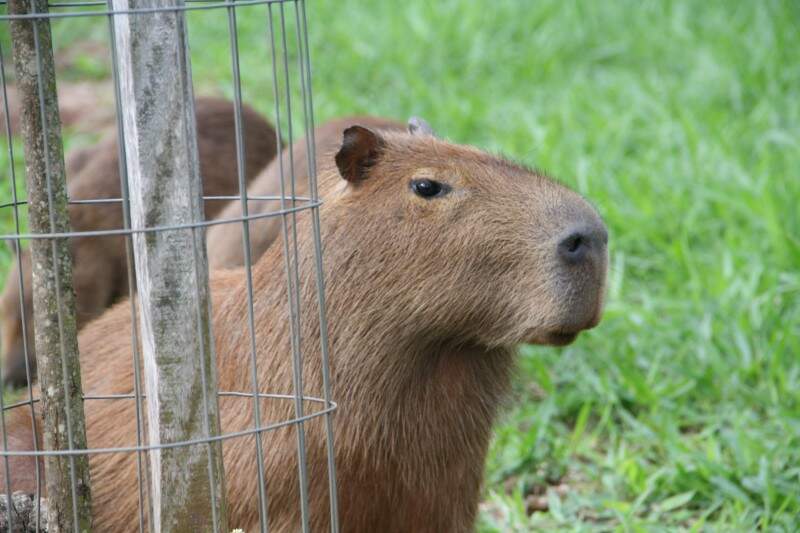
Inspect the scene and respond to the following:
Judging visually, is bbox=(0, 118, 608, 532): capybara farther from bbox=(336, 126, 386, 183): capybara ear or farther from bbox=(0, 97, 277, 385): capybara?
bbox=(0, 97, 277, 385): capybara

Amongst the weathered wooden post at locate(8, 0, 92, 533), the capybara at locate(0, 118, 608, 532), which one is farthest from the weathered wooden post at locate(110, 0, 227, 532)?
the capybara at locate(0, 118, 608, 532)

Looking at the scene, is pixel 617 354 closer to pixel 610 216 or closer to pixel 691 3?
pixel 610 216

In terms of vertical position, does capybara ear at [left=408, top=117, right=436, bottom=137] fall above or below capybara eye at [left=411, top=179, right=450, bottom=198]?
above

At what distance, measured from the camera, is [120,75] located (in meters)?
2.68

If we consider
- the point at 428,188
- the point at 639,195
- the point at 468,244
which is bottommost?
the point at 639,195

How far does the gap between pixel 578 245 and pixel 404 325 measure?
20.4 inches

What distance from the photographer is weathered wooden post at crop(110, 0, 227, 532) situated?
2.62 meters

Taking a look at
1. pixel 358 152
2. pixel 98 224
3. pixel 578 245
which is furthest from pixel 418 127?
pixel 98 224

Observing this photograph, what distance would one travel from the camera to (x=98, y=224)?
19.1ft

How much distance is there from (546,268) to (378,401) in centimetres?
60

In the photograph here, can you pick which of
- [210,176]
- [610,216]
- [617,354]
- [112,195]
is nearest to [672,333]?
[617,354]

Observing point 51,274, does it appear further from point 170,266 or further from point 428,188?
point 428,188

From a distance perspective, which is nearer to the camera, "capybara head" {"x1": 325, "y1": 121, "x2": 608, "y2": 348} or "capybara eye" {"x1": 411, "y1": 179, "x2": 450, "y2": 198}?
"capybara head" {"x1": 325, "y1": 121, "x2": 608, "y2": 348}

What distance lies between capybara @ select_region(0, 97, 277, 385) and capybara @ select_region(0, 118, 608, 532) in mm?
2390
